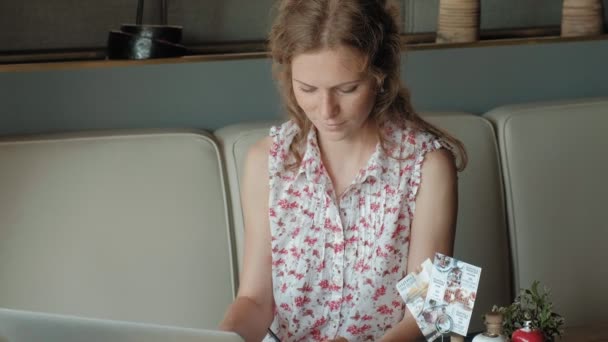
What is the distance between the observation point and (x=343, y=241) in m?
1.84

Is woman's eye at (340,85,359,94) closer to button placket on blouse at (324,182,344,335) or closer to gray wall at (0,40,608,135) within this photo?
button placket on blouse at (324,182,344,335)

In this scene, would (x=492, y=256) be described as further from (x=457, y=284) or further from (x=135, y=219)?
(x=457, y=284)

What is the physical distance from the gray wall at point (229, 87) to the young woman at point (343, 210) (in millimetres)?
512

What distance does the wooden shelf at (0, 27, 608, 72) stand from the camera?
2.28 meters

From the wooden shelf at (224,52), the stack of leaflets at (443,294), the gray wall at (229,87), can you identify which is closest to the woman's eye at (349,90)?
the stack of leaflets at (443,294)

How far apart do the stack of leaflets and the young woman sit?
454mm

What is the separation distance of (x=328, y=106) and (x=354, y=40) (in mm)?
143

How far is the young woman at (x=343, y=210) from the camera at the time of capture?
1807 millimetres

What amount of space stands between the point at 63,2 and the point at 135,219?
2.08 ft

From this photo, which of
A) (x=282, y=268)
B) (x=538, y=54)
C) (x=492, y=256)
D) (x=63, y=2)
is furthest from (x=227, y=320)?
(x=538, y=54)

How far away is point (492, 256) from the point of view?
2.32 meters

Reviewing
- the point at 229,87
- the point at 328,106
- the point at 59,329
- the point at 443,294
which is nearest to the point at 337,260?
the point at 328,106

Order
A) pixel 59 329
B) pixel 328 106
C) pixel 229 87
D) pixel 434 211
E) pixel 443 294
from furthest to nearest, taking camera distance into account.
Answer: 1. pixel 229 87
2. pixel 434 211
3. pixel 328 106
4. pixel 443 294
5. pixel 59 329

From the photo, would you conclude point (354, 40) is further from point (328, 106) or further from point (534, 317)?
point (534, 317)
